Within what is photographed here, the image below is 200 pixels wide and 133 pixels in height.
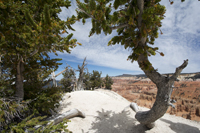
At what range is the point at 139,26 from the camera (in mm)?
4176

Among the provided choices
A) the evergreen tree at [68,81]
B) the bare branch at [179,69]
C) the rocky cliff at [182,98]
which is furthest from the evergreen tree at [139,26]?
the evergreen tree at [68,81]

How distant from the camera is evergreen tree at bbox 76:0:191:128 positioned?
136 inches

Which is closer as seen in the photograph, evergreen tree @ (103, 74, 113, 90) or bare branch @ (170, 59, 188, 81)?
bare branch @ (170, 59, 188, 81)

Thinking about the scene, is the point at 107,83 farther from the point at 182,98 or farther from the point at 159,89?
the point at 159,89

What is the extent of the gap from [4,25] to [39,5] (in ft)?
5.86

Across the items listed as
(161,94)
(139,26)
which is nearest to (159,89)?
(161,94)

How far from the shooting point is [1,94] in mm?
4031

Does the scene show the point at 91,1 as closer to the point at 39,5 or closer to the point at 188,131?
the point at 39,5

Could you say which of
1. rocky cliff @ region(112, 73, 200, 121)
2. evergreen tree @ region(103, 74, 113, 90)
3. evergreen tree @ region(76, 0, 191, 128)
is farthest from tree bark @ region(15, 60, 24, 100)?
evergreen tree @ region(103, 74, 113, 90)

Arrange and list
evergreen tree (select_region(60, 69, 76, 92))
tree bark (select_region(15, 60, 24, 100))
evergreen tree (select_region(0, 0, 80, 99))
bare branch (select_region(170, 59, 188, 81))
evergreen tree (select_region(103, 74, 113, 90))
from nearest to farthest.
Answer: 1. evergreen tree (select_region(0, 0, 80, 99))
2. bare branch (select_region(170, 59, 188, 81))
3. tree bark (select_region(15, 60, 24, 100))
4. evergreen tree (select_region(60, 69, 76, 92))
5. evergreen tree (select_region(103, 74, 113, 90))

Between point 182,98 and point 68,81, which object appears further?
point 182,98

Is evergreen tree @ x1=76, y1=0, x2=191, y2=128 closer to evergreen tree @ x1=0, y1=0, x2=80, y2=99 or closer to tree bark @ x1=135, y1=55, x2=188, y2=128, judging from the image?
tree bark @ x1=135, y1=55, x2=188, y2=128

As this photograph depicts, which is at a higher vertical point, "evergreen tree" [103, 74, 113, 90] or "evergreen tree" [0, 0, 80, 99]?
"evergreen tree" [0, 0, 80, 99]

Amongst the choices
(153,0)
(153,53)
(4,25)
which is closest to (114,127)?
(153,53)
